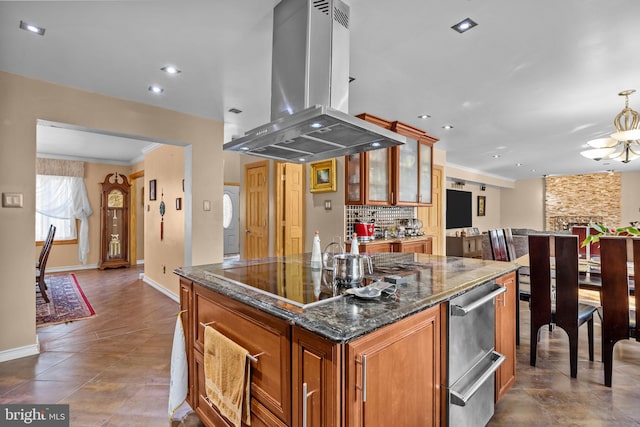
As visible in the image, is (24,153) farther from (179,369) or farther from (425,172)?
(425,172)

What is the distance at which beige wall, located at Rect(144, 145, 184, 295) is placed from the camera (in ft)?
14.6

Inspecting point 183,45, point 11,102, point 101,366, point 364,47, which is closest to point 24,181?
point 11,102

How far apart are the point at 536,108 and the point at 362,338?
13.1 ft

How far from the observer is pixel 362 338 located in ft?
3.36

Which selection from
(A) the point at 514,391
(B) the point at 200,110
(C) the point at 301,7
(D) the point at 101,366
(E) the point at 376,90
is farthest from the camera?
(B) the point at 200,110

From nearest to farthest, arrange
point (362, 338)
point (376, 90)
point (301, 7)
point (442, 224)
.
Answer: point (362, 338), point (301, 7), point (376, 90), point (442, 224)

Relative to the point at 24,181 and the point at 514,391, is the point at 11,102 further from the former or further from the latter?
the point at 514,391

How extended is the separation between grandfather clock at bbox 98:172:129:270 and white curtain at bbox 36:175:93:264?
1.11 feet

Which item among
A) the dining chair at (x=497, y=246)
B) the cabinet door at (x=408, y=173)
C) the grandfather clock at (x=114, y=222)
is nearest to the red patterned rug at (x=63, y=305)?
the grandfather clock at (x=114, y=222)

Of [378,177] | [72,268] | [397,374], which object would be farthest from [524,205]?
[72,268]

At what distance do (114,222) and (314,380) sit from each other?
761 centimetres

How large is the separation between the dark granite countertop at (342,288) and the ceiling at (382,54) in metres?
1.59

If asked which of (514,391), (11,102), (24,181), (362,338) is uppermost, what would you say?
(11,102)

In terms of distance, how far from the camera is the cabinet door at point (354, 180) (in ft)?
12.8
